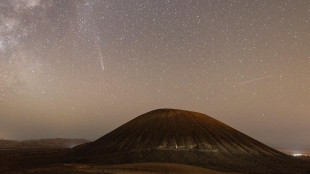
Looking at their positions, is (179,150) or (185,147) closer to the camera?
(179,150)

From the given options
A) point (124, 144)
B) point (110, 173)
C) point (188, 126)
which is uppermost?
point (188, 126)

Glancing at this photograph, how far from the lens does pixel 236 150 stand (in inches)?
3019

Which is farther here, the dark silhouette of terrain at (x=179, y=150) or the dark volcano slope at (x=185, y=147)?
the dark volcano slope at (x=185, y=147)

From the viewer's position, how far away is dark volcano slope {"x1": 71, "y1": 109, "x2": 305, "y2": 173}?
2717 inches

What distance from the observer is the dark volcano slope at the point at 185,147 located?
226ft

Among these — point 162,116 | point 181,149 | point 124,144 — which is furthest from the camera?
point 162,116

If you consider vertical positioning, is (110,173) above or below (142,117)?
below

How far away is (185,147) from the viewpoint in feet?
251

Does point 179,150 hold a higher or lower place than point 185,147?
lower

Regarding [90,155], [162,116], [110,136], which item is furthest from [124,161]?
[162,116]

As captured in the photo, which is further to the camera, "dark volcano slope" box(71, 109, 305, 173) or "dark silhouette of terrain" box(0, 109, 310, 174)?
"dark volcano slope" box(71, 109, 305, 173)

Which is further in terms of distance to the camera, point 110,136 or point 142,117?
point 142,117

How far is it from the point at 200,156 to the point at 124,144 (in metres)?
22.1

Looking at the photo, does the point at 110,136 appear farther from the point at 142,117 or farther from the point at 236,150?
the point at 236,150
